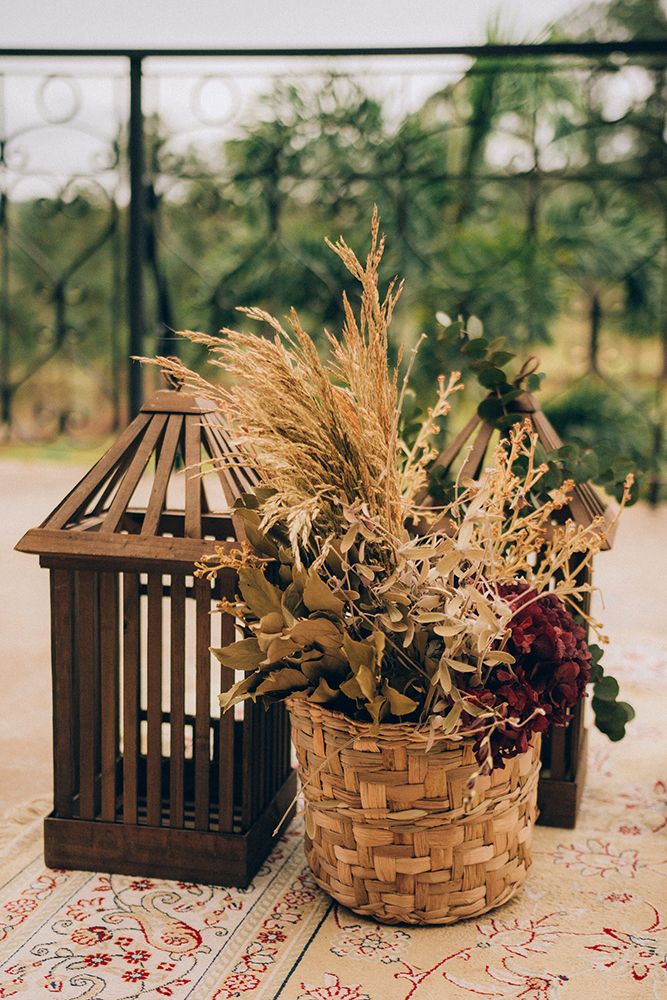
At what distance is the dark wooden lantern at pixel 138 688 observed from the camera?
108 centimetres

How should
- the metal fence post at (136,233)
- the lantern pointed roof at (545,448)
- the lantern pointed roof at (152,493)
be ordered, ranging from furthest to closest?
the metal fence post at (136,233) → the lantern pointed roof at (545,448) → the lantern pointed roof at (152,493)

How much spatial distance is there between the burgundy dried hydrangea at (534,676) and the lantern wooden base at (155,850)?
1.11 ft

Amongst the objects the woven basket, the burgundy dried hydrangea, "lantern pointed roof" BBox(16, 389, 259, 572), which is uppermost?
"lantern pointed roof" BBox(16, 389, 259, 572)

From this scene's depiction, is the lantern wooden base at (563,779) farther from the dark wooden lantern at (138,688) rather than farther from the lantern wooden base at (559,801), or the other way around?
the dark wooden lantern at (138,688)

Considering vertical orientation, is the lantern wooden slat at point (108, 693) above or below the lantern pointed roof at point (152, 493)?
below

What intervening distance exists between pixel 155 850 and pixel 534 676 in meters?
0.54

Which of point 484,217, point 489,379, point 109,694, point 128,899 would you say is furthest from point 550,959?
point 484,217

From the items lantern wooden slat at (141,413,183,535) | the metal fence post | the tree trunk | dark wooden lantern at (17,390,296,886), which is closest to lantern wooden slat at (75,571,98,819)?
dark wooden lantern at (17,390,296,886)

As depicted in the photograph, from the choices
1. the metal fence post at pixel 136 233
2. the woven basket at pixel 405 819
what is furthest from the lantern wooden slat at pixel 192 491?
the metal fence post at pixel 136 233

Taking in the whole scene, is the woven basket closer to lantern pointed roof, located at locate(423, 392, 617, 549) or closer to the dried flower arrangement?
the dried flower arrangement

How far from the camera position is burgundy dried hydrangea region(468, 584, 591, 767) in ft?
3.06

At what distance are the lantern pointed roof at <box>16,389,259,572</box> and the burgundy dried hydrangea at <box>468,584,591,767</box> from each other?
1.17 ft

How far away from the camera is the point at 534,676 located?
97 cm

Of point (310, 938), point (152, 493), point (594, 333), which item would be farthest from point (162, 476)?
point (594, 333)
